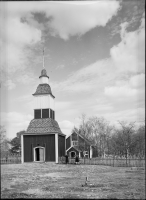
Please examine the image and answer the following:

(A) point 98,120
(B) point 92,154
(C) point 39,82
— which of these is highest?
(C) point 39,82

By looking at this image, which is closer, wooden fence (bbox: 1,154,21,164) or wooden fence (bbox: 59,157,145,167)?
wooden fence (bbox: 1,154,21,164)

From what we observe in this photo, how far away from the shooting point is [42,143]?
20.4 meters

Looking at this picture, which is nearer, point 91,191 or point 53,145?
point 91,191

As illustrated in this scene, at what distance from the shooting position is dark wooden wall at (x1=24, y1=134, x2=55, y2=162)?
19.7m

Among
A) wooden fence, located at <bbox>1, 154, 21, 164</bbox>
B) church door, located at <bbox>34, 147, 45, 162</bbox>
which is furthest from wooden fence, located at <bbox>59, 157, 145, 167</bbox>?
wooden fence, located at <bbox>1, 154, 21, 164</bbox>

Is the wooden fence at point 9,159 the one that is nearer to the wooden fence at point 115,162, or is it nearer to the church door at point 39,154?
the church door at point 39,154

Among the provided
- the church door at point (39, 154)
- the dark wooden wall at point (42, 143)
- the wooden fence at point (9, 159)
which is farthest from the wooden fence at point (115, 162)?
the wooden fence at point (9, 159)

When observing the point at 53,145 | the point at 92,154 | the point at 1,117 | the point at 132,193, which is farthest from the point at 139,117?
the point at 92,154

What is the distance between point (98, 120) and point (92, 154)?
48.5 feet

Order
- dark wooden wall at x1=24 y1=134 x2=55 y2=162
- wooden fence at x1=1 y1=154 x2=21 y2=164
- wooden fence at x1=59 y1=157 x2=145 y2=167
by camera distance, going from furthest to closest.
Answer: dark wooden wall at x1=24 y1=134 x2=55 y2=162 → wooden fence at x1=59 y1=157 x2=145 y2=167 → wooden fence at x1=1 y1=154 x2=21 y2=164

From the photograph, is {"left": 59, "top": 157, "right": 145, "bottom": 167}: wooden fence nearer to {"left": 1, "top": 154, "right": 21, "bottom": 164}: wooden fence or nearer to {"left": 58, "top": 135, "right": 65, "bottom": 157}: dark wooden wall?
{"left": 58, "top": 135, "right": 65, "bottom": 157}: dark wooden wall

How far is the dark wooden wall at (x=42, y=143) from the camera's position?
777 inches

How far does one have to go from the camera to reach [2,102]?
200 inches

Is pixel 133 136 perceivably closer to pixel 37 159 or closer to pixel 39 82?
pixel 37 159
